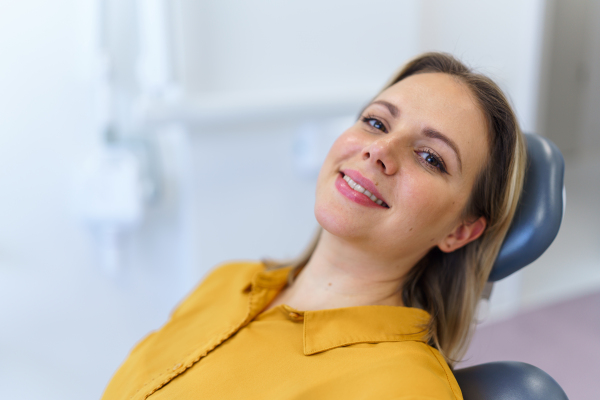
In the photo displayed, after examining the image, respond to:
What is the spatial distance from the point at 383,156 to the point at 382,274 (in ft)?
0.98

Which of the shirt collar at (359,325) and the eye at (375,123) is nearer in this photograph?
the shirt collar at (359,325)

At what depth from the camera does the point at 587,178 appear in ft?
9.12

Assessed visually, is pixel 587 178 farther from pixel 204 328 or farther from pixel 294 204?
pixel 204 328

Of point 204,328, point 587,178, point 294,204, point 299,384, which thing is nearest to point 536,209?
point 299,384

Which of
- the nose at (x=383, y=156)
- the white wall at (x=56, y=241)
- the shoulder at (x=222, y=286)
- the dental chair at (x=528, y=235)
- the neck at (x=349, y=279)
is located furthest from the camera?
the white wall at (x=56, y=241)

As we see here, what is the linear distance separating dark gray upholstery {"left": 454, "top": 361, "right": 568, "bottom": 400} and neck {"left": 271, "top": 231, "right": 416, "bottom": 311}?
260 mm

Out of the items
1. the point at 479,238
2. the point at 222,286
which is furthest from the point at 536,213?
the point at 222,286

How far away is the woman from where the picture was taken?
38.8 inches

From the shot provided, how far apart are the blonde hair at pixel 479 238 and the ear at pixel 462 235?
0.05ft

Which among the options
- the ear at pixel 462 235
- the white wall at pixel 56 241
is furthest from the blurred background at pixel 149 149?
the ear at pixel 462 235

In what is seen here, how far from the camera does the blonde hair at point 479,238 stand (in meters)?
1.14

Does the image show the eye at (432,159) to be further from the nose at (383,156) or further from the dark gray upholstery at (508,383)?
the dark gray upholstery at (508,383)

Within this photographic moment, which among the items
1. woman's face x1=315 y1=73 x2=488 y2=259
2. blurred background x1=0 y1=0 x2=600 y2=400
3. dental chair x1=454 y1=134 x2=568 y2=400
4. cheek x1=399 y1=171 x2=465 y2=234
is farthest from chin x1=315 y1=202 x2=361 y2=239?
blurred background x1=0 y1=0 x2=600 y2=400

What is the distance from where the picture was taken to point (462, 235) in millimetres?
1209
